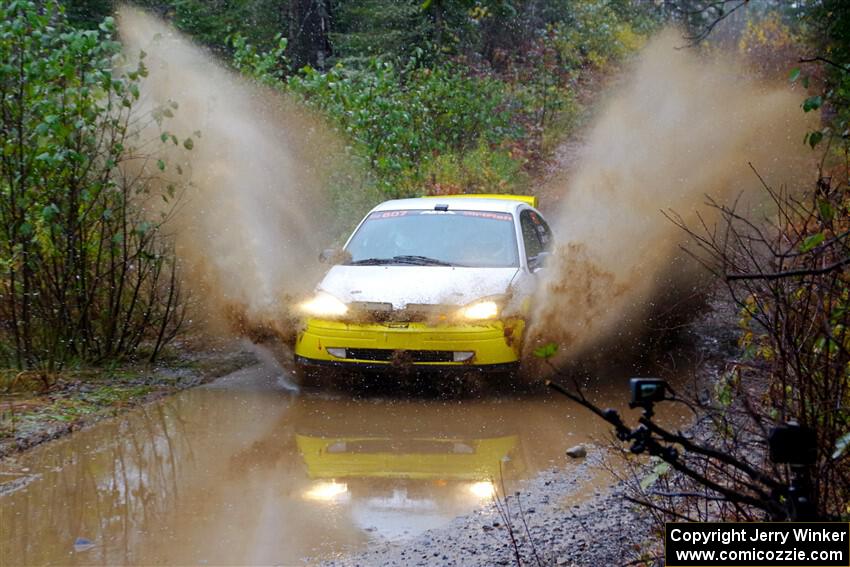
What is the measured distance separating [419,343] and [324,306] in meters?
1.03

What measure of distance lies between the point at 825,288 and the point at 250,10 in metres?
25.9

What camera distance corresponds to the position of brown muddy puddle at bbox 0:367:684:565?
5590 mm

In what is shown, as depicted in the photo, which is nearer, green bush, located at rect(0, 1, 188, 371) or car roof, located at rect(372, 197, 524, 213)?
green bush, located at rect(0, 1, 188, 371)

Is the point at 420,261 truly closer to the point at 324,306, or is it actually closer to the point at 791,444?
the point at 324,306

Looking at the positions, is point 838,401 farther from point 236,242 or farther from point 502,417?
point 236,242

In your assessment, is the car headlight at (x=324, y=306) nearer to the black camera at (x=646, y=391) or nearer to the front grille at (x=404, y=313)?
the front grille at (x=404, y=313)

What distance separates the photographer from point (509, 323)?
9.12 m

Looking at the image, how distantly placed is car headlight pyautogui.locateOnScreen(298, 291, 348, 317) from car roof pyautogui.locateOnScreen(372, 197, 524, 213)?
195cm

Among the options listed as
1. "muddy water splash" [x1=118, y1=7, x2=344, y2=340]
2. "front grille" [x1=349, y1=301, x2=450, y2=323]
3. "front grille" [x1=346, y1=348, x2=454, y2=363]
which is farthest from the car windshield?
"front grille" [x1=346, y1=348, x2=454, y2=363]

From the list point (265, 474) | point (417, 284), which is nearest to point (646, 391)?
point (265, 474)

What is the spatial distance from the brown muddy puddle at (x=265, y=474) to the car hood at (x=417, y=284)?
37.7 inches

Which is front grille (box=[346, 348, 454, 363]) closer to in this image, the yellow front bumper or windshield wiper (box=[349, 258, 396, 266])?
the yellow front bumper

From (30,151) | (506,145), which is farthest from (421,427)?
(506,145)

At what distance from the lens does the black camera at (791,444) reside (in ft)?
8.32
